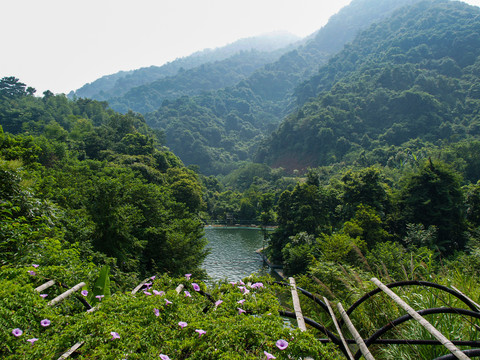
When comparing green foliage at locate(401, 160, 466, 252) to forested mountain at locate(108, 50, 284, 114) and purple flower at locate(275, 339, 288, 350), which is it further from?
forested mountain at locate(108, 50, 284, 114)

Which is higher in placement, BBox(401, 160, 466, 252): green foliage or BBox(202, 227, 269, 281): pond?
BBox(401, 160, 466, 252): green foliage

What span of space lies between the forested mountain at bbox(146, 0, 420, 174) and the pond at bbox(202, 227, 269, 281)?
221 ft

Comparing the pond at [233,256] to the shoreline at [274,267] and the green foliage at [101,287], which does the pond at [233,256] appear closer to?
the shoreline at [274,267]

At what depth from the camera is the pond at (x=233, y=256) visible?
75.3ft

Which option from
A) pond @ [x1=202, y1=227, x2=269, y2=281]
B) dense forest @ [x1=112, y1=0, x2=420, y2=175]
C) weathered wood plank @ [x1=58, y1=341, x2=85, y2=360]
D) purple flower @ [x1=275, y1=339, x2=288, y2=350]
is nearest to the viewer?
purple flower @ [x1=275, y1=339, x2=288, y2=350]

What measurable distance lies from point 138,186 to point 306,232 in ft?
41.9

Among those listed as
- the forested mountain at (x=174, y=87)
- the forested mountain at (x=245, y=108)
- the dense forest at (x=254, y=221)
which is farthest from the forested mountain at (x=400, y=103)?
the forested mountain at (x=174, y=87)

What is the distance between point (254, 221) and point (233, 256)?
2463cm

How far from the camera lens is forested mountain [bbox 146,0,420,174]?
111562 mm

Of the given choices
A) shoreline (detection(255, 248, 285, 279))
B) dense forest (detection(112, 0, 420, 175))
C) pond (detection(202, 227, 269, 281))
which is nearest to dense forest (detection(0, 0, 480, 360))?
shoreline (detection(255, 248, 285, 279))

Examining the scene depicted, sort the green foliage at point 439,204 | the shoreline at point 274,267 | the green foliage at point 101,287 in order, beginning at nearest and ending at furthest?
the green foliage at point 101,287 → the green foliage at point 439,204 → the shoreline at point 274,267

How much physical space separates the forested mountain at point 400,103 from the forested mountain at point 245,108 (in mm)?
29390

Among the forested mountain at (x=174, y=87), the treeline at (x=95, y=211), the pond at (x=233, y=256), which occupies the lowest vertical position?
the pond at (x=233, y=256)

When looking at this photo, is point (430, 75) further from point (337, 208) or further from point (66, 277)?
point (66, 277)
